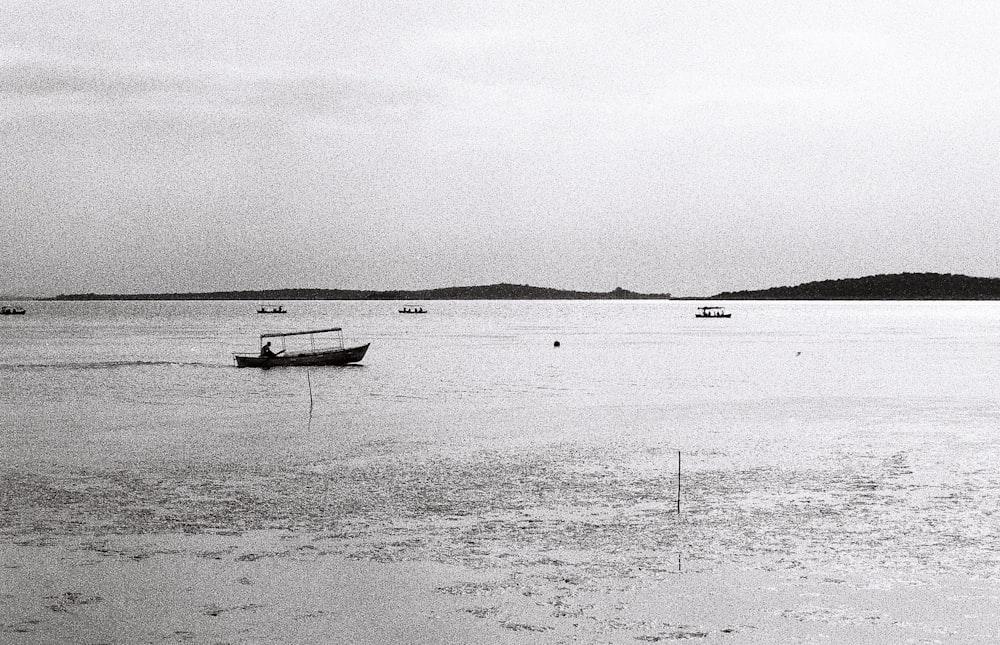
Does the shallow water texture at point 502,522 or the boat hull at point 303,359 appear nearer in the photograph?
the shallow water texture at point 502,522

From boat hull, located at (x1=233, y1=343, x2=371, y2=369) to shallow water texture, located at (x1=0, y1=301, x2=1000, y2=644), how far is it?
21.8 metres

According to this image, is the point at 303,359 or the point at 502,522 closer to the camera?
the point at 502,522

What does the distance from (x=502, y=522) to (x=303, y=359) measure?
151ft

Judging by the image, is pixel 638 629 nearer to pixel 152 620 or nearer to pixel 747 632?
pixel 747 632

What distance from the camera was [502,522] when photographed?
1575 cm

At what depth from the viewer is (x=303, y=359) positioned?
6009 centimetres

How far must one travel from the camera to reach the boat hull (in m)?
59.2

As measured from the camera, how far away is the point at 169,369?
2270 inches

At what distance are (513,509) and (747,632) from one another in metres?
6.67

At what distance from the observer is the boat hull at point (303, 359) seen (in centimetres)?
5919

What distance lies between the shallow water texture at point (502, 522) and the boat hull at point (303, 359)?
858 inches

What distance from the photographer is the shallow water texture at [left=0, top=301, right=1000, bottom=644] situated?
1105cm

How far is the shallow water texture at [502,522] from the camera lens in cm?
1105

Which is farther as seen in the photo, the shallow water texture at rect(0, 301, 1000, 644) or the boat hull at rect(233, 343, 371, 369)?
the boat hull at rect(233, 343, 371, 369)
